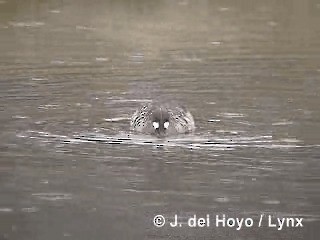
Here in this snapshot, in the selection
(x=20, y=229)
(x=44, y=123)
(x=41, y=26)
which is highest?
(x=41, y=26)

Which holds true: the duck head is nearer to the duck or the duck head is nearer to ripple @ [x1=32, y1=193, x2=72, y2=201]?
the duck

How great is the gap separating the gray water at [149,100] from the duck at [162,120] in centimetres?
1

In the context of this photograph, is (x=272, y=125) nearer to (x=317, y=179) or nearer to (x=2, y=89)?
(x=317, y=179)

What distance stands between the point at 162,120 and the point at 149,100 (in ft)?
0.11

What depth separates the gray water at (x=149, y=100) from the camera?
119 cm

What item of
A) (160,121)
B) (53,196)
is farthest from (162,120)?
(53,196)

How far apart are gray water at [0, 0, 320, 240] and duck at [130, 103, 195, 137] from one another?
0.01 meters

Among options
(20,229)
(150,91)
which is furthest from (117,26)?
(20,229)

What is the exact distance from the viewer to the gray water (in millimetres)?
1188

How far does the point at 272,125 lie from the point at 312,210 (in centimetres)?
13

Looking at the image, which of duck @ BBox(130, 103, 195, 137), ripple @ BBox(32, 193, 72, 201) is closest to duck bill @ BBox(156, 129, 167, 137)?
duck @ BBox(130, 103, 195, 137)

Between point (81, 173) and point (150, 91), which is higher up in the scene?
point (150, 91)

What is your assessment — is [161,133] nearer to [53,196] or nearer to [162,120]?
[162,120]

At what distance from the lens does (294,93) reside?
120cm
